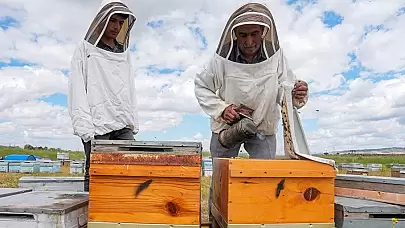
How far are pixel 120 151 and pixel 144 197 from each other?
0.77 feet

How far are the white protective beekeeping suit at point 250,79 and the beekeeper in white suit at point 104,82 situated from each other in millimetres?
507

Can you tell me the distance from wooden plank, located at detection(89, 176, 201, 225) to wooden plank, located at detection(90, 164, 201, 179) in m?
0.02

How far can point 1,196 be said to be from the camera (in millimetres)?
2355

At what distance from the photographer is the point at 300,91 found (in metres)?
2.47

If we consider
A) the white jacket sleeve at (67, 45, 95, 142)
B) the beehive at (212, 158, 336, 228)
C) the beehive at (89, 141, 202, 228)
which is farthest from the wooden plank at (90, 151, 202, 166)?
the white jacket sleeve at (67, 45, 95, 142)

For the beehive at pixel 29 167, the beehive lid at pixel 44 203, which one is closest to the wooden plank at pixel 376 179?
the beehive lid at pixel 44 203

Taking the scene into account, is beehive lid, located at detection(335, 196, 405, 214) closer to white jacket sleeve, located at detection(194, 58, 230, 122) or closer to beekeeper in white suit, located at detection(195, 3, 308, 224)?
beekeeper in white suit, located at detection(195, 3, 308, 224)

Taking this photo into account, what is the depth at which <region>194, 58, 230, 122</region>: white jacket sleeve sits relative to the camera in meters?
2.71

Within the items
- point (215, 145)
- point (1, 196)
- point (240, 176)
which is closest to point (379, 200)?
point (240, 176)

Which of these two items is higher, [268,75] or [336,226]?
[268,75]

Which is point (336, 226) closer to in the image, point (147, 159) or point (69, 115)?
point (147, 159)

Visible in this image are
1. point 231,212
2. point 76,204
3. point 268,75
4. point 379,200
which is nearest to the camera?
point 231,212

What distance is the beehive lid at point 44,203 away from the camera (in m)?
1.88

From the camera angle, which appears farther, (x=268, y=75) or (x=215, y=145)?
(x=215, y=145)
